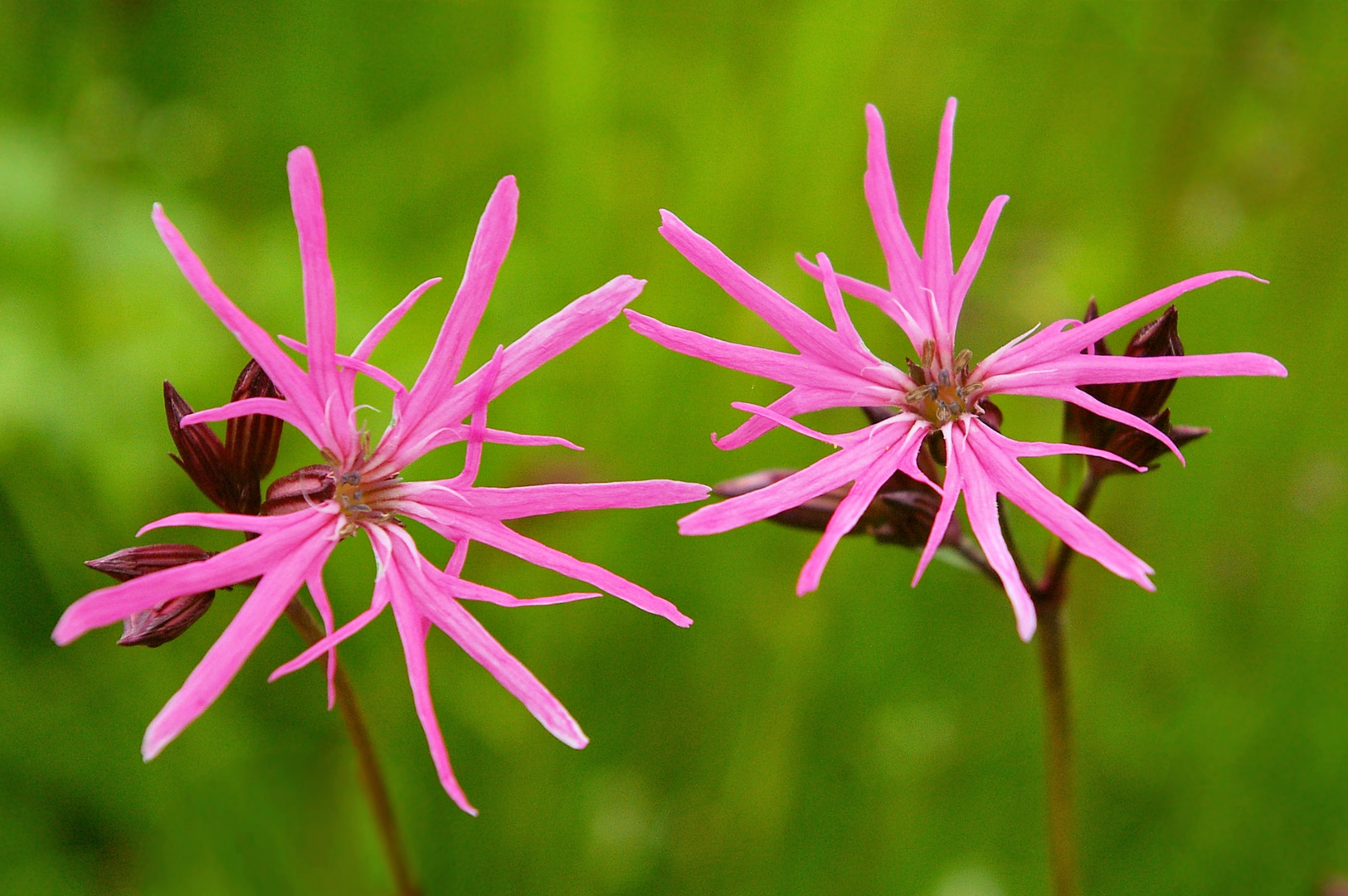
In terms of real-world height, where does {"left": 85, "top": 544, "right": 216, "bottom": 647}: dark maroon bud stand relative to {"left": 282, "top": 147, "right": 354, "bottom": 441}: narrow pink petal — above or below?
below

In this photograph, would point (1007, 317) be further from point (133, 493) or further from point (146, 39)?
point (146, 39)

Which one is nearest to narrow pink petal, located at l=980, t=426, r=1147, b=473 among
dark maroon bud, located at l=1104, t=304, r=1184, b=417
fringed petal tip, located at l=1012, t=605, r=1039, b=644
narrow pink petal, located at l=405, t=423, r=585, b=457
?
dark maroon bud, located at l=1104, t=304, r=1184, b=417

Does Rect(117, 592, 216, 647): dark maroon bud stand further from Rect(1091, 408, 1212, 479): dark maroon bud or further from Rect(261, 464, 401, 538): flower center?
Rect(1091, 408, 1212, 479): dark maroon bud

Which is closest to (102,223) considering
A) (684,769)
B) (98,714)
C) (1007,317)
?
(98,714)

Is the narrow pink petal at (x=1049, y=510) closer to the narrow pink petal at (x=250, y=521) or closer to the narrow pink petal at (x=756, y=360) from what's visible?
the narrow pink petal at (x=756, y=360)

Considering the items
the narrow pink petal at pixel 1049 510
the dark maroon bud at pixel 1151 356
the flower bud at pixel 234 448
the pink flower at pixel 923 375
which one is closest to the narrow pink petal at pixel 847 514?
the pink flower at pixel 923 375

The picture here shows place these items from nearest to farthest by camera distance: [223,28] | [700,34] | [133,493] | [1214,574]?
1. [133,493]
2. [1214,574]
3. [700,34]
4. [223,28]
